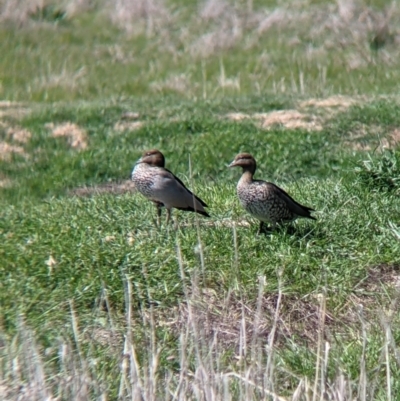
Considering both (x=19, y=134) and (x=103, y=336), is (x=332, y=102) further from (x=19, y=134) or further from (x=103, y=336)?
(x=103, y=336)

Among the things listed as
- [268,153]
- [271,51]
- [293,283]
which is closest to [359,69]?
[271,51]

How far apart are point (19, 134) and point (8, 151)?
1.30 ft

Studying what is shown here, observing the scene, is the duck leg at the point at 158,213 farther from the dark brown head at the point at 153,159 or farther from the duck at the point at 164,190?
the dark brown head at the point at 153,159

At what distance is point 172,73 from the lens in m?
15.4

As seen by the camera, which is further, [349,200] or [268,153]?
[268,153]

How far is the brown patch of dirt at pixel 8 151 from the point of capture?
441 inches

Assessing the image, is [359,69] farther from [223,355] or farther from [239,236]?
[223,355]

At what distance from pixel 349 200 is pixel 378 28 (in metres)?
10.2

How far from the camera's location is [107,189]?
10094 mm

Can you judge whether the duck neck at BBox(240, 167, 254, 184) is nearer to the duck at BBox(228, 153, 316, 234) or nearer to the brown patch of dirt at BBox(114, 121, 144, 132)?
the duck at BBox(228, 153, 316, 234)

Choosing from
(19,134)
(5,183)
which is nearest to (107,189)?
(5,183)

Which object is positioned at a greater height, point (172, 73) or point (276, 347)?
point (276, 347)

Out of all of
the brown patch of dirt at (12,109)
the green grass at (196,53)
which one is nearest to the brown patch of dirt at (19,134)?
the brown patch of dirt at (12,109)

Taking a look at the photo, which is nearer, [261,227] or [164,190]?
[261,227]
